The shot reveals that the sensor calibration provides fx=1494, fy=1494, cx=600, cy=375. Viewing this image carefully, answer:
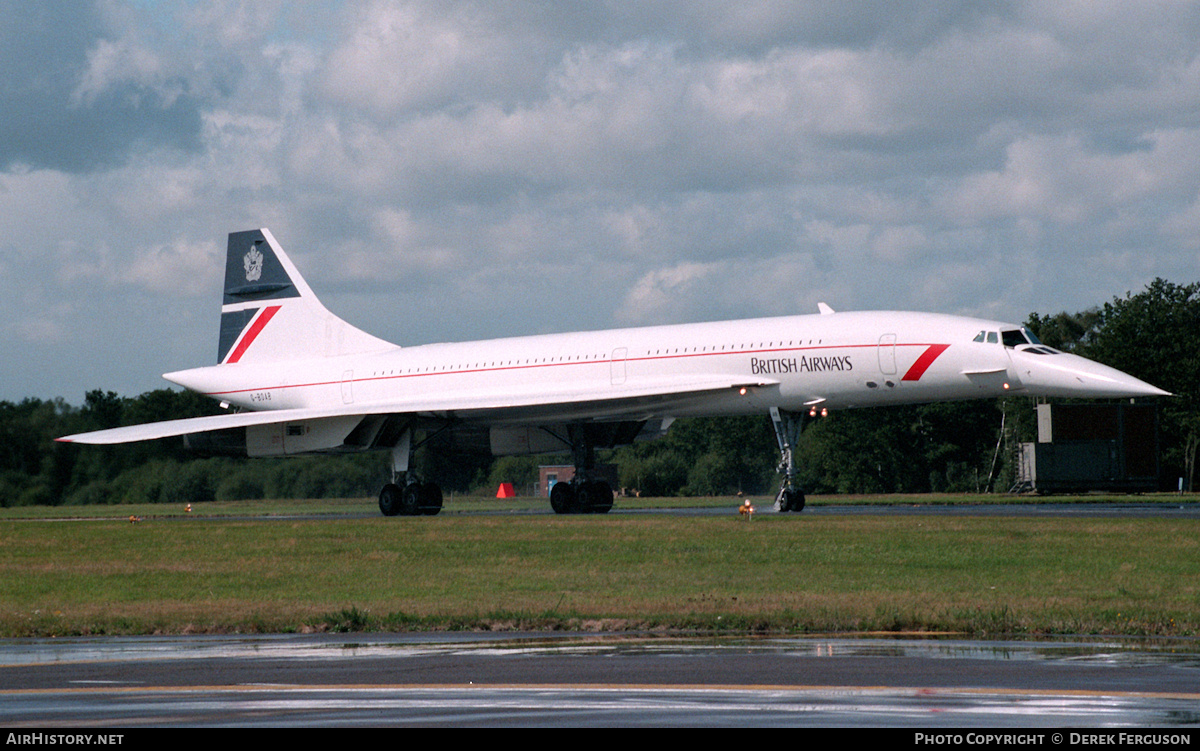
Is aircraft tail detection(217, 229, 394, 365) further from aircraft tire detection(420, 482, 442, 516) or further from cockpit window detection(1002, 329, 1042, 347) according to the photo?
cockpit window detection(1002, 329, 1042, 347)

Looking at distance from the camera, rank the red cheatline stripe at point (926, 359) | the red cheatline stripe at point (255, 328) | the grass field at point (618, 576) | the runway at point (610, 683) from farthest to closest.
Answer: the red cheatline stripe at point (255, 328) < the red cheatline stripe at point (926, 359) < the grass field at point (618, 576) < the runway at point (610, 683)

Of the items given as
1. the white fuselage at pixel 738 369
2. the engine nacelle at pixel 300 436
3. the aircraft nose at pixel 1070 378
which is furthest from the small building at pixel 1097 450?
the engine nacelle at pixel 300 436

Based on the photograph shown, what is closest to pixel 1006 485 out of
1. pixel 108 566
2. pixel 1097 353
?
pixel 1097 353

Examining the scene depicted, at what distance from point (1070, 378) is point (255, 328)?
22908 millimetres

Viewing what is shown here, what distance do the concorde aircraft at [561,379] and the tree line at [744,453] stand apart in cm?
295

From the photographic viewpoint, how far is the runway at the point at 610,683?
816cm

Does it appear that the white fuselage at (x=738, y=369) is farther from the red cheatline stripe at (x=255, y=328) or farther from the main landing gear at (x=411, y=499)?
the red cheatline stripe at (x=255, y=328)

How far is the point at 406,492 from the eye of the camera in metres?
35.9

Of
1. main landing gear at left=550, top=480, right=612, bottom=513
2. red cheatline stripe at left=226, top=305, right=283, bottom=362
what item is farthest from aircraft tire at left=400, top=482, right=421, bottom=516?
A: red cheatline stripe at left=226, top=305, right=283, bottom=362

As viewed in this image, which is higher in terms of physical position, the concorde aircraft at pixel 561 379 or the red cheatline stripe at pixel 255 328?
the red cheatline stripe at pixel 255 328

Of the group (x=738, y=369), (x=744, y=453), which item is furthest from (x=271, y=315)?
(x=744, y=453)

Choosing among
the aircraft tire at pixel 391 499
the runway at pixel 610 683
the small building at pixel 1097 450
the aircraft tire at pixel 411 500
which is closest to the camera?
the runway at pixel 610 683

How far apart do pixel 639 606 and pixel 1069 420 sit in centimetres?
3970
